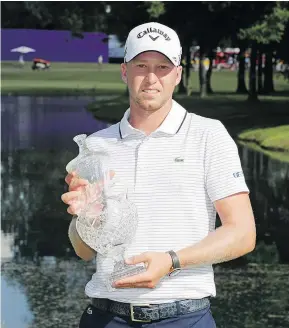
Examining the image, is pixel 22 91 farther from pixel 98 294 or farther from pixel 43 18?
pixel 98 294

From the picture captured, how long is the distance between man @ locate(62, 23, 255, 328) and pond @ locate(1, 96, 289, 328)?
4.02 metres

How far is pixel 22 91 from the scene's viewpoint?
5122cm

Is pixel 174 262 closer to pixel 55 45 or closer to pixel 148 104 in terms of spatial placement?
pixel 148 104

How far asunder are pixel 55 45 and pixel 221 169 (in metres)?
84.1

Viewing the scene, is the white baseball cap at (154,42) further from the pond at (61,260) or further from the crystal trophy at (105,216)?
the pond at (61,260)

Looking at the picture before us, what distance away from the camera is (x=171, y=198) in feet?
10.8

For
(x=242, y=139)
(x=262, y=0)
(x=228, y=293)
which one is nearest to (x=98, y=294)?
(x=228, y=293)

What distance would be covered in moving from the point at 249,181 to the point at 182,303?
12542mm

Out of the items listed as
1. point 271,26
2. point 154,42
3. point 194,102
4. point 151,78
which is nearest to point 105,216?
point 151,78

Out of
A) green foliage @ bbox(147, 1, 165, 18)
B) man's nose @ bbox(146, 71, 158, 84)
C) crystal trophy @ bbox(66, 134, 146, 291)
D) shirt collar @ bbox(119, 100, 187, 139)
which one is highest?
green foliage @ bbox(147, 1, 165, 18)

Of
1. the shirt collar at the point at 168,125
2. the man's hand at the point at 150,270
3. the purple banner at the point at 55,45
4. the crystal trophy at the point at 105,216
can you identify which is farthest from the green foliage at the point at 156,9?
the purple banner at the point at 55,45

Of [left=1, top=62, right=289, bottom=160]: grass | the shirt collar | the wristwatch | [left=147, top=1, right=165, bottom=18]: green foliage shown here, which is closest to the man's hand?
the wristwatch

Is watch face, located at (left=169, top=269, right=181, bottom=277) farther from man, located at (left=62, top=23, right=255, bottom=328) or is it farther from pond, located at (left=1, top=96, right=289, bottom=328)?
pond, located at (left=1, top=96, right=289, bottom=328)

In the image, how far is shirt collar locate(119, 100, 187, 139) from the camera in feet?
11.1
